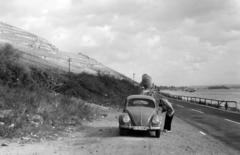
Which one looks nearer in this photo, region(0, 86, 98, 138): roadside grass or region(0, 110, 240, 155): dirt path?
region(0, 110, 240, 155): dirt path

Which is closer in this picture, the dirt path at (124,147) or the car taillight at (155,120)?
the dirt path at (124,147)

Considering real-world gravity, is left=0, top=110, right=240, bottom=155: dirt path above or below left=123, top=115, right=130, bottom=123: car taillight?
below

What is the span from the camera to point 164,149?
8.50 metres

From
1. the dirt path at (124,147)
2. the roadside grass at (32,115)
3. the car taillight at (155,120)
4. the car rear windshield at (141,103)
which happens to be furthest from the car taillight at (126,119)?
the roadside grass at (32,115)

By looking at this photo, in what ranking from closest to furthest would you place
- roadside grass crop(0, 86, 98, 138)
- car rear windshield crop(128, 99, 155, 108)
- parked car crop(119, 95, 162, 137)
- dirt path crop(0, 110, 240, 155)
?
dirt path crop(0, 110, 240, 155), roadside grass crop(0, 86, 98, 138), parked car crop(119, 95, 162, 137), car rear windshield crop(128, 99, 155, 108)

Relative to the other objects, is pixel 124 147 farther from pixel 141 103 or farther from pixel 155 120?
pixel 141 103

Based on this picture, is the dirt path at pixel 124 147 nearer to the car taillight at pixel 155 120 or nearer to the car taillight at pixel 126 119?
the car taillight at pixel 155 120

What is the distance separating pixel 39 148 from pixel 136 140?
3489mm

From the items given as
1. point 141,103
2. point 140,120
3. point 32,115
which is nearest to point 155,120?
point 140,120

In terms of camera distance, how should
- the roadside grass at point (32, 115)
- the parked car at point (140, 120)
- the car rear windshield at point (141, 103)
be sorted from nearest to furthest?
the roadside grass at point (32, 115)
the parked car at point (140, 120)
the car rear windshield at point (141, 103)

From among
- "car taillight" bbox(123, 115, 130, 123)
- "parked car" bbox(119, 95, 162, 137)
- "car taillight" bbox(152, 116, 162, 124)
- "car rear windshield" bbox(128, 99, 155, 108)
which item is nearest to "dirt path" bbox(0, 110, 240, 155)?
"parked car" bbox(119, 95, 162, 137)

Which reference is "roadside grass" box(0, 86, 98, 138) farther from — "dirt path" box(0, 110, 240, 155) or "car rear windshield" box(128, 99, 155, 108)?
"car rear windshield" box(128, 99, 155, 108)

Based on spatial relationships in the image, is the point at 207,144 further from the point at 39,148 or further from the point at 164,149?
the point at 39,148

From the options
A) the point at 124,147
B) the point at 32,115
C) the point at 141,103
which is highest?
the point at 141,103
